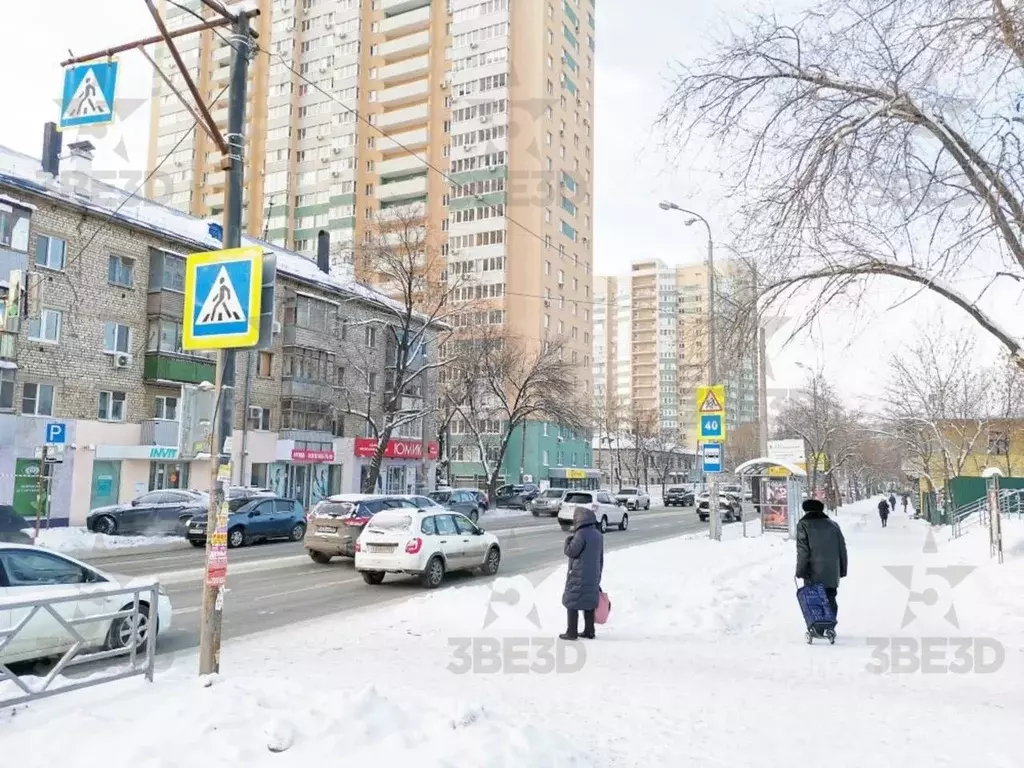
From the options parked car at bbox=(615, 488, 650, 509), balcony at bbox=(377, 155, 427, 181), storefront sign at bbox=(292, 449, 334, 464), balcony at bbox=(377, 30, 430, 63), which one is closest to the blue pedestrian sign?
storefront sign at bbox=(292, 449, 334, 464)

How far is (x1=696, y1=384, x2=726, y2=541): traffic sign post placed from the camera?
21.5m

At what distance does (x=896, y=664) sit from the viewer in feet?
26.1

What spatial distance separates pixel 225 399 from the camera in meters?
6.52

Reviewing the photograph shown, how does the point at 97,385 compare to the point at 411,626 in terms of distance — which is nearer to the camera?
the point at 411,626

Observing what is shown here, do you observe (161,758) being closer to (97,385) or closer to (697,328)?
(697,328)

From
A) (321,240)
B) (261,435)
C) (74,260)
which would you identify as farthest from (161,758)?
(321,240)

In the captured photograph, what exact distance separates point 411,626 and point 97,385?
26.4m

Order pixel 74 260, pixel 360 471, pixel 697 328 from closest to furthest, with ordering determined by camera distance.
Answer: pixel 697 328 → pixel 74 260 → pixel 360 471

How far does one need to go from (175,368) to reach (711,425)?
77.6 feet

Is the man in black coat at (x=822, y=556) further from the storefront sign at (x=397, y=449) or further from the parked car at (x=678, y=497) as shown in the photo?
the parked car at (x=678, y=497)

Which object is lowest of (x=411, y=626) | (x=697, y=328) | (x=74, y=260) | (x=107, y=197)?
(x=411, y=626)

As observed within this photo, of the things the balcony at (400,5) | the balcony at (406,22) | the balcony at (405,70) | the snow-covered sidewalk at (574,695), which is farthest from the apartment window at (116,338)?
the balcony at (400,5)

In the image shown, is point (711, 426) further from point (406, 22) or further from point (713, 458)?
point (406, 22)

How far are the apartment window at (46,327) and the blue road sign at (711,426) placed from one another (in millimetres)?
23799
